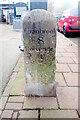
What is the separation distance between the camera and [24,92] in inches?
127

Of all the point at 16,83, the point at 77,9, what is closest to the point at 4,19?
the point at 77,9

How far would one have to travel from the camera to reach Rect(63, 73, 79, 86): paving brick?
365cm

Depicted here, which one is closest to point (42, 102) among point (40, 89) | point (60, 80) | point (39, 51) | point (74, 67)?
point (40, 89)

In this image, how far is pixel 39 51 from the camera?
2826mm

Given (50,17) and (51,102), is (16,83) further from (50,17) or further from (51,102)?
(50,17)

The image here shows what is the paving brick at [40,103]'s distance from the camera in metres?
2.79

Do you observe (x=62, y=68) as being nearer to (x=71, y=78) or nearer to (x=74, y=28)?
(x=71, y=78)

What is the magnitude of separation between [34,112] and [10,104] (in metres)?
0.47

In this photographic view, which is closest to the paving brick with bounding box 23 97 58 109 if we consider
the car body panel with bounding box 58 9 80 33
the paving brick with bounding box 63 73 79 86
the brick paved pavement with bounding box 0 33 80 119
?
the brick paved pavement with bounding box 0 33 80 119

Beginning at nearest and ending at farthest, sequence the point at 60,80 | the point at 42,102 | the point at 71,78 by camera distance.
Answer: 1. the point at 42,102
2. the point at 60,80
3. the point at 71,78

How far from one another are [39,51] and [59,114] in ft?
3.38

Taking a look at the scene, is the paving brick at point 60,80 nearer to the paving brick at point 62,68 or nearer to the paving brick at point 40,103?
the paving brick at point 62,68

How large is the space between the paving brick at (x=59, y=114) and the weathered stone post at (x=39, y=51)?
1.53ft

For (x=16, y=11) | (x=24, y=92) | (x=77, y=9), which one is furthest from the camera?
(x=16, y=11)
